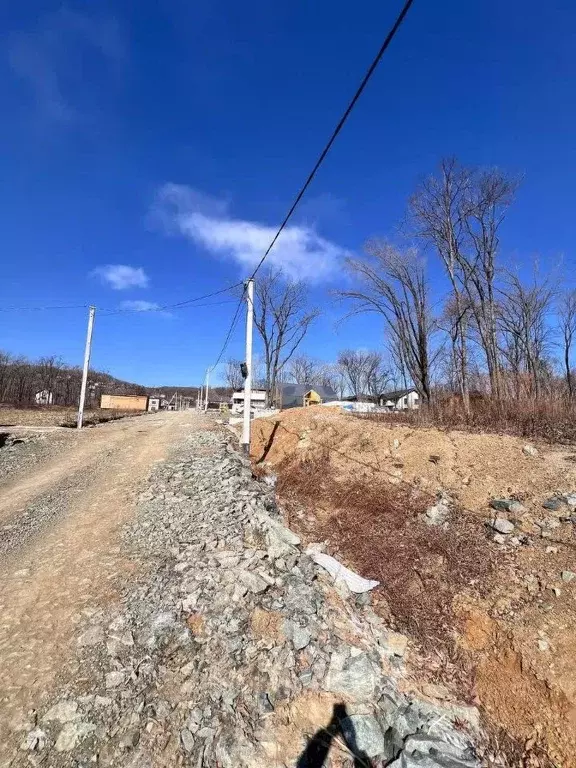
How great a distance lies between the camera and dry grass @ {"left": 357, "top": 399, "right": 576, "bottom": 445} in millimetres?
9023

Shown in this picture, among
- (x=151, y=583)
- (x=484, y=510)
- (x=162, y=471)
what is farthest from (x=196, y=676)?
(x=162, y=471)

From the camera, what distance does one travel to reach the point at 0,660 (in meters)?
3.07

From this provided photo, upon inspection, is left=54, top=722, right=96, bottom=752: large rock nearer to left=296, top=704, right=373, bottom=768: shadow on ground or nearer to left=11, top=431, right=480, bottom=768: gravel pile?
left=11, top=431, right=480, bottom=768: gravel pile

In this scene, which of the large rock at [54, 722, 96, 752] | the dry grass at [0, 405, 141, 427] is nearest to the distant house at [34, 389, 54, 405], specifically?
the dry grass at [0, 405, 141, 427]

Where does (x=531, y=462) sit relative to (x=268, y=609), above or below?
above

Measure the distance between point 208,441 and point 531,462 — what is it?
27.9ft

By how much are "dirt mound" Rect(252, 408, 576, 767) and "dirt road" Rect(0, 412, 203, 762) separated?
3053 millimetres

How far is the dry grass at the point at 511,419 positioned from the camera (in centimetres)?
902

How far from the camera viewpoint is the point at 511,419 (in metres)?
10.3

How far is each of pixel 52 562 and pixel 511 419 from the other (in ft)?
33.9

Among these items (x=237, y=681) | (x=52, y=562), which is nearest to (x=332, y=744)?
(x=237, y=681)

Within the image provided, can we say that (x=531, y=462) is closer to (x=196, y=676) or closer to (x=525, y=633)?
(x=525, y=633)

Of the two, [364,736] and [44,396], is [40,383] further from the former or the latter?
[364,736]

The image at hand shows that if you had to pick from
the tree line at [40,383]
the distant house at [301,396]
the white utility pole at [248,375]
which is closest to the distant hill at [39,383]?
the tree line at [40,383]
